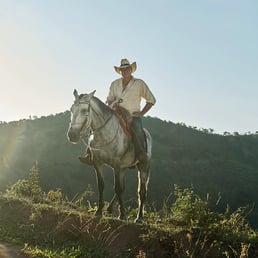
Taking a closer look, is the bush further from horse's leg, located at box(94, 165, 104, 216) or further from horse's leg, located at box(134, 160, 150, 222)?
horse's leg, located at box(134, 160, 150, 222)

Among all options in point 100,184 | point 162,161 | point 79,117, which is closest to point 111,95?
point 79,117

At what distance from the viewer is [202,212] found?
852cm

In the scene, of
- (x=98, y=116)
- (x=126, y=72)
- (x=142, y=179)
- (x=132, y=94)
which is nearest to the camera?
(x=98, y=116)

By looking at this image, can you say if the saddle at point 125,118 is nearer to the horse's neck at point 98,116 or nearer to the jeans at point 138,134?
the jeans at point 138,134

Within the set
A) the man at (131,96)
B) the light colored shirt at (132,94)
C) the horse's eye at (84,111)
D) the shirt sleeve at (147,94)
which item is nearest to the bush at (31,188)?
the man at (131,96)

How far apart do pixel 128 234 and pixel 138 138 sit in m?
2.00

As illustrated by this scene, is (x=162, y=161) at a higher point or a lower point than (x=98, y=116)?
higher

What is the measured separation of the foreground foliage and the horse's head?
1.39m

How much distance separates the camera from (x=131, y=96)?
386 inches

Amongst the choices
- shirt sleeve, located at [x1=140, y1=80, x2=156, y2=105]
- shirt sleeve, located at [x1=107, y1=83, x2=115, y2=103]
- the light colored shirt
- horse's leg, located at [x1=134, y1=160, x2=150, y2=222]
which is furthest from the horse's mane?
horse's leg, located at [x1=134, y1=160, x2=150, y2=222]

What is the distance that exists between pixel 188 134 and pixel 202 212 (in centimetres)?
9355

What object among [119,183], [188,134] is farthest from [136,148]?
[188,134]

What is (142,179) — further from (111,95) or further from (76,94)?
(76,94)

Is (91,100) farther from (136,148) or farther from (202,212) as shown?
(202,212)
